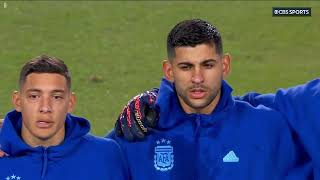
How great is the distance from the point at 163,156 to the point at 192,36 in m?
0.91

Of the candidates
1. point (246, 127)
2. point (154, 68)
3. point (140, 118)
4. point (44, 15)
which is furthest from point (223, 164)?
point (44, 15)

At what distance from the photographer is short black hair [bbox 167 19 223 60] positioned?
5.68 metres

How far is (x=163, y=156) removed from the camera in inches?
229

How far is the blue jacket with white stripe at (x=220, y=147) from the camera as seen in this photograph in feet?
18.8

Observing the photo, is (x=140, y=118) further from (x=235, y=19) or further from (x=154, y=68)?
(x=235, y=19)

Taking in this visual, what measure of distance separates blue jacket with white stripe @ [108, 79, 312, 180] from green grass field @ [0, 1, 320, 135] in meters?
8.88

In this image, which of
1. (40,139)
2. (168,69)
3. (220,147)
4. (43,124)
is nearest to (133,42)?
(168,69)

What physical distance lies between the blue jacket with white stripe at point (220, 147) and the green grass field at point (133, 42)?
8.88 m

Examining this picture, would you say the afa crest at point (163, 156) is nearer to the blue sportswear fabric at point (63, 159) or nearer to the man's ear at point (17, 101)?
the blue sportswear fabric at point (63, 159)

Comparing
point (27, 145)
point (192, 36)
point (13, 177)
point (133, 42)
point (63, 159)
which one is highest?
point (133, 42)

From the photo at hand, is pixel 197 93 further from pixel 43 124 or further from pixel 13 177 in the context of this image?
pixel 13 177

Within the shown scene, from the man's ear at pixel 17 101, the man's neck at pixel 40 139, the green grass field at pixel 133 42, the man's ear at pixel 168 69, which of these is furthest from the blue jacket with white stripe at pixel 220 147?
the green grass field at pixel 133 42

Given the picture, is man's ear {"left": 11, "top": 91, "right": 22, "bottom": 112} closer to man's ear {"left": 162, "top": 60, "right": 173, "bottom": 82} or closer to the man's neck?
the man's neck

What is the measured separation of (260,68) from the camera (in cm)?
1795
